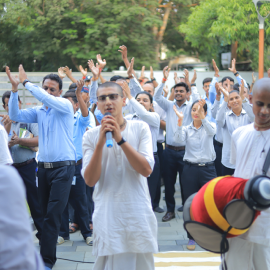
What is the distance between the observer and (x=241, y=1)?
1579cm

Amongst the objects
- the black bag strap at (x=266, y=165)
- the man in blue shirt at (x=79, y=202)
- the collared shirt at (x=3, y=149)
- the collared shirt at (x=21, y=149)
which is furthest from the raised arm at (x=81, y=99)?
the black bag strap at (x=266, y=165)

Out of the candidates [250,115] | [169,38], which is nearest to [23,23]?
[169,38]

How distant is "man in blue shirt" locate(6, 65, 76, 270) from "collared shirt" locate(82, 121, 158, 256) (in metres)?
1.48

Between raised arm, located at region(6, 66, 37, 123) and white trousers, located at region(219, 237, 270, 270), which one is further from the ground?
raised arm, located at region(6, 66, 37, 123)

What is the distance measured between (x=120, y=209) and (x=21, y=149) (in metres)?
2.97

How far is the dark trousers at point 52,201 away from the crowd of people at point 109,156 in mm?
11

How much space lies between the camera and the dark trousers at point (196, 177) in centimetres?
550

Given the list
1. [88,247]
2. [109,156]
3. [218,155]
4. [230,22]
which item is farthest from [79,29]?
[109,156]

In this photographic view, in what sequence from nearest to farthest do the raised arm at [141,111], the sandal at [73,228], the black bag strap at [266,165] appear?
the black bag strap at [266,165]
the raised arm at [141,111]
the sandal at [73,228]

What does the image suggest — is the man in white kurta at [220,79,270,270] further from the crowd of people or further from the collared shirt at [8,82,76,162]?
the collared shirt at [8,82,76,162]

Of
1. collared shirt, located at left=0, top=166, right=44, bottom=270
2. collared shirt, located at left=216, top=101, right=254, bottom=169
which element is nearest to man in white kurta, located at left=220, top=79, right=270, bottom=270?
collared shirt, located at left=0, top=166, right=44, bottom=270

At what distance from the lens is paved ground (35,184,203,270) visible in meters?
4.73

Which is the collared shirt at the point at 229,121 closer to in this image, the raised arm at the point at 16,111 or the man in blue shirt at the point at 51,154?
the man in blue shirt at the point at 51,154

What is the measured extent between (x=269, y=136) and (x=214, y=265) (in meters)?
2.36
